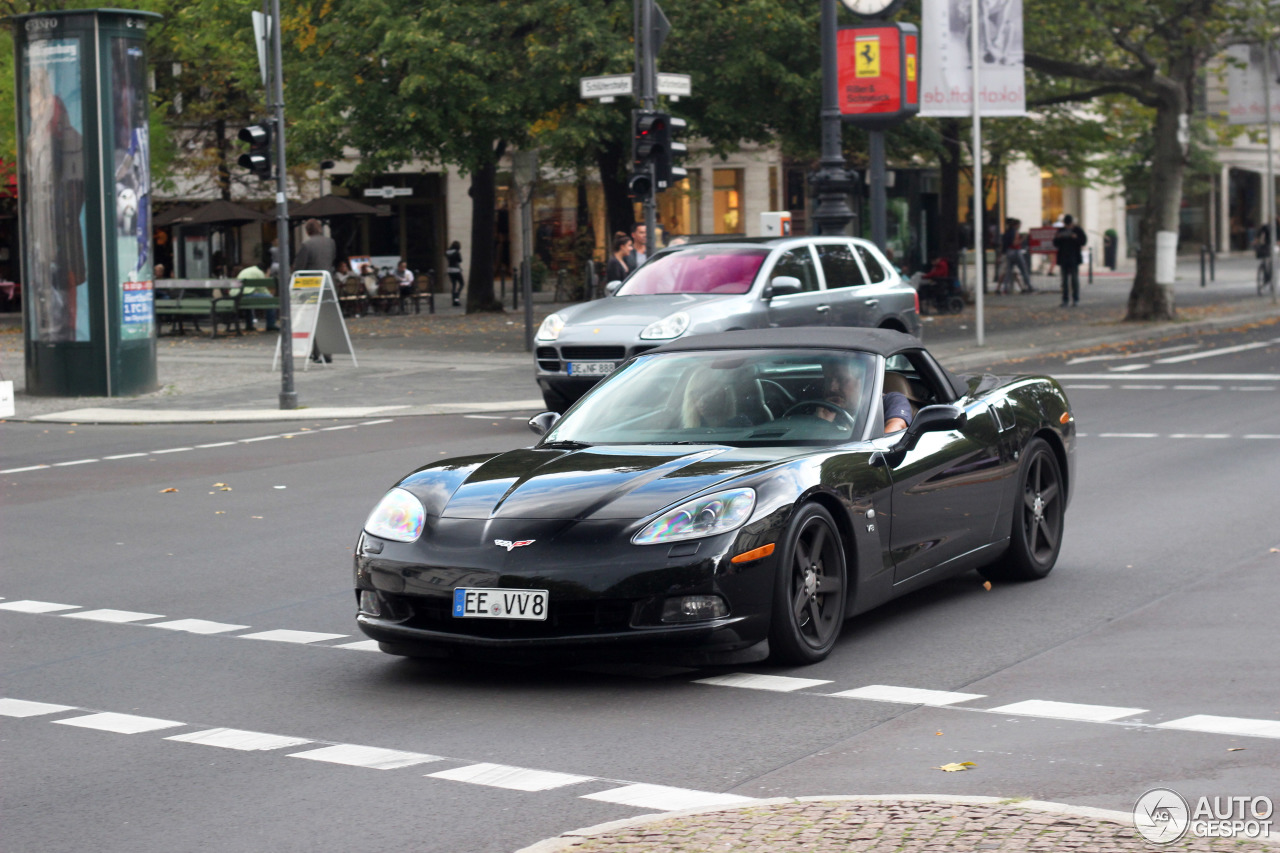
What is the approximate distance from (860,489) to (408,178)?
52.1m

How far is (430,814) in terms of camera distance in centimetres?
511

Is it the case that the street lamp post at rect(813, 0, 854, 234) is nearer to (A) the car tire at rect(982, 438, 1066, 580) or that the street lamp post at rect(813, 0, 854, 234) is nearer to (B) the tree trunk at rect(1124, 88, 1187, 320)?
(B) the tree trunk at rect(1124, 88, 1187, 320)

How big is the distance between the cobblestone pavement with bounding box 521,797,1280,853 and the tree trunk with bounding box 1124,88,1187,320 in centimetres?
2706

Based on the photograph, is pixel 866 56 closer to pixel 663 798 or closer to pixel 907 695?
pixel 907 695

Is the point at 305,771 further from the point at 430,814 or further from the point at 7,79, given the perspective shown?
the point at 7,79

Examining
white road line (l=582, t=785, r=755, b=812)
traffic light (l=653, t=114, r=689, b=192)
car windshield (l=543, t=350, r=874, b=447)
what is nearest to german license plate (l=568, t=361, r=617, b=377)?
traffic light (l=653, t=114, r=689, b=192)

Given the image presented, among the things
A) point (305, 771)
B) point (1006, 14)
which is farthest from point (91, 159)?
point (305, 771)

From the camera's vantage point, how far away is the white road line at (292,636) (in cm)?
788

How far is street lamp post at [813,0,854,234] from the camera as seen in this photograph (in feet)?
78.2

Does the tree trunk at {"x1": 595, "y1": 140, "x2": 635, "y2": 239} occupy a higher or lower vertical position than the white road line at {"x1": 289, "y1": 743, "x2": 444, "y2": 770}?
higher

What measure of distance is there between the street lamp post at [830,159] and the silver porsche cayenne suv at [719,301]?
4088mm

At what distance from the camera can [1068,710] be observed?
6199 millimetres

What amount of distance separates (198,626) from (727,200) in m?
54.4
